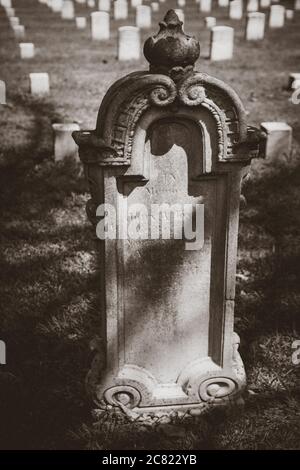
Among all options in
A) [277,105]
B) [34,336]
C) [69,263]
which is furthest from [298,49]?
[34,336]

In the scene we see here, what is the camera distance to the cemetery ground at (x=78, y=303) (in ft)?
10.7

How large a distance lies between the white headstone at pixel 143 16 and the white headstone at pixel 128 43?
407cm

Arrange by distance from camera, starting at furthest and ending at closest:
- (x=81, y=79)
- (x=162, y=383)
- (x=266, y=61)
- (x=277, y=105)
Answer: (x=266, y=61) < (x=81, y=79) < (x=277, y=105) < (x=162, y=383)

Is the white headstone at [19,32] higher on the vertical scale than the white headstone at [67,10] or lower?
lower

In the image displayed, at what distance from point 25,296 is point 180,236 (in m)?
1.72

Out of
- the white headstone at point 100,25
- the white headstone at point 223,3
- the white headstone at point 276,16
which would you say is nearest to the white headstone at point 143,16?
the white headstone at point 100,25

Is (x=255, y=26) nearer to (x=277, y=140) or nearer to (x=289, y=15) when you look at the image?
(x=289, y=15)

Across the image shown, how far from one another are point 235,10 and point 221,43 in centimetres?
639

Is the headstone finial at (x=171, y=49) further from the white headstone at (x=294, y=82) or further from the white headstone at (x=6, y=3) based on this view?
the white headstone at (x=6, y=3)

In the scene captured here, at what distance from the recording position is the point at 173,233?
10.1 ft

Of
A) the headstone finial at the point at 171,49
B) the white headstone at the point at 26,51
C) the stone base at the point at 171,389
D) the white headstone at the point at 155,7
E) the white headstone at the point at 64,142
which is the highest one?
the white headstone at the point at 155,7

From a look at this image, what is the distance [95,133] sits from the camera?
2.84 metres

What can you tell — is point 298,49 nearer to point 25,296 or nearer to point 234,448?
point 25,296

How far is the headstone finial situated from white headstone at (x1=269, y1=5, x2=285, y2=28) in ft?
47.8
